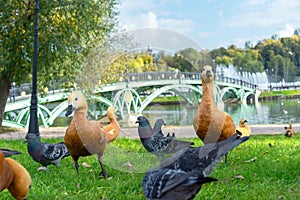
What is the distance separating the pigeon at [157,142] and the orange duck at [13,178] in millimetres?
1355

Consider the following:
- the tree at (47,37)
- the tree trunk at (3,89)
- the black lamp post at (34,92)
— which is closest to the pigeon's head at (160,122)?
the black lamp post at (34,92)

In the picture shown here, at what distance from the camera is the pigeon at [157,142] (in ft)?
12.7

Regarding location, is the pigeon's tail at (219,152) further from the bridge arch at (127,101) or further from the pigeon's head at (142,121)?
the pigeon's head at (142,121)

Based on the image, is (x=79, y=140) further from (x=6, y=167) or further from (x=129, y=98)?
(x=6, y=167)

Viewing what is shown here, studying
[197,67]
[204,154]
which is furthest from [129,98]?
[204,154]

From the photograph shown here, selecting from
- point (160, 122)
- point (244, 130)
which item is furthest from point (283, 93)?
point (160, 122)

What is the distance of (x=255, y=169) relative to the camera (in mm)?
4625

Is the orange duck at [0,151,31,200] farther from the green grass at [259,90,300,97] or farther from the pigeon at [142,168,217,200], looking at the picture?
the green grass at [259,90,300,97]

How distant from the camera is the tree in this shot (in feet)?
37.8

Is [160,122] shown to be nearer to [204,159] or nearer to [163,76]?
[163,76]

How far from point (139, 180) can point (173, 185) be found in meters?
1.61

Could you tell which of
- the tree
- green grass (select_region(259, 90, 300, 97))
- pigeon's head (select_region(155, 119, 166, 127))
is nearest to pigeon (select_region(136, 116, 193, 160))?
pigeon's head (select_region(155, 119, 166, 127))

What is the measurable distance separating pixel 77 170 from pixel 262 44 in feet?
149

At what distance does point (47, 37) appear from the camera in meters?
11.7
